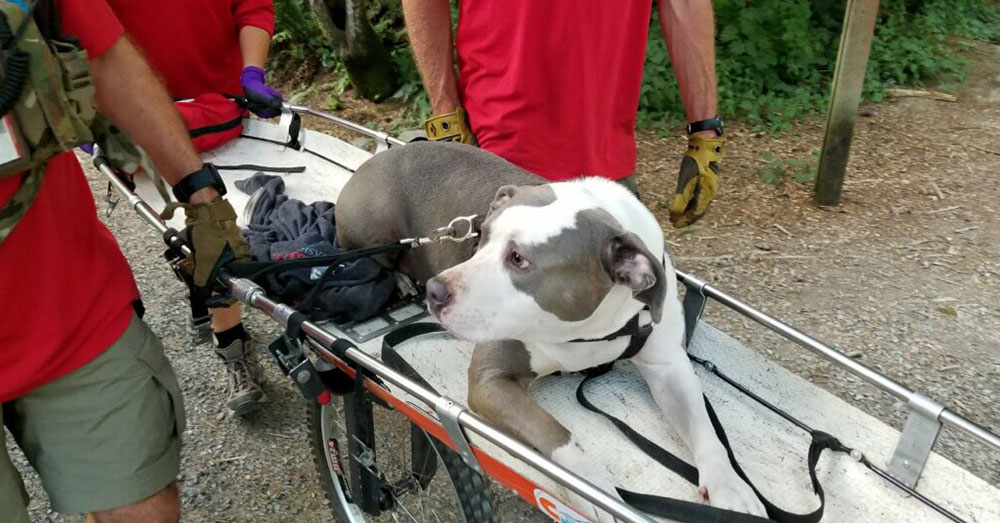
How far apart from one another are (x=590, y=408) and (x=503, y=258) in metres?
0.53

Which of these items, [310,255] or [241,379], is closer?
[310,255]

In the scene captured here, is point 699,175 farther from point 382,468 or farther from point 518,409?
point 382,468

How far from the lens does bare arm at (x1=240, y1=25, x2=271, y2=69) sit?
3861mm

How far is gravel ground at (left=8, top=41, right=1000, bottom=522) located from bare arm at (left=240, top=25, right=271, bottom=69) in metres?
1.48

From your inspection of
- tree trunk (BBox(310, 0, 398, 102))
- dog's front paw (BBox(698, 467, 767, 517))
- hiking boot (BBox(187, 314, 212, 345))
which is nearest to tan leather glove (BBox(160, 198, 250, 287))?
dog's front paw (BBox(698, 467, 767, 517))

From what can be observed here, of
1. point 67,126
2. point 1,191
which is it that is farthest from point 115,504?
point 67,126

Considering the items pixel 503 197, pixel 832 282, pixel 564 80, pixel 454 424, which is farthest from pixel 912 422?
pixel 832 282

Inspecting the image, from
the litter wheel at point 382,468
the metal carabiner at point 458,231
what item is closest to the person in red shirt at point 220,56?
the litter wheel at point 382,468

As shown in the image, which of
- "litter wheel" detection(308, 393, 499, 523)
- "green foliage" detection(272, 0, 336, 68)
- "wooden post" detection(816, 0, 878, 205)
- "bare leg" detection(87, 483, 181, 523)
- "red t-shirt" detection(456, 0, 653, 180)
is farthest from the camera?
"green foliage" detection(272, 0, 336, 68)

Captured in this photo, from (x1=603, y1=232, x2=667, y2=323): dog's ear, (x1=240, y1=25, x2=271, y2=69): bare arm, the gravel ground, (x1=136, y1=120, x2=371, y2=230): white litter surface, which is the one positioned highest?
(x1=240, y1=25, x2=271, y2=69): bare arm

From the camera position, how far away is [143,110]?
2.39 metres

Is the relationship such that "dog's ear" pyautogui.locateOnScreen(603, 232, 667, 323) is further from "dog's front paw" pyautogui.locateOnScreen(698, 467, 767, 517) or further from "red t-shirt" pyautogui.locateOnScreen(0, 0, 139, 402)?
"red t-shirt" pyautogui.locateOnScreen(0, 0, 139, 402)

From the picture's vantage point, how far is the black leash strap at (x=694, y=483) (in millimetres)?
1796

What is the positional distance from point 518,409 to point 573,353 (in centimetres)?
25
